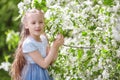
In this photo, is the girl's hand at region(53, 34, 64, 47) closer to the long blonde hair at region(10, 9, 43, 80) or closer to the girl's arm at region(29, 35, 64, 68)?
the girl's arm at region(29, 35, 64, 68)

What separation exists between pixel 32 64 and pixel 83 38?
74cm

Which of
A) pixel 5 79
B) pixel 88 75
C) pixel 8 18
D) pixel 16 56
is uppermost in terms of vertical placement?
pixel 16 56

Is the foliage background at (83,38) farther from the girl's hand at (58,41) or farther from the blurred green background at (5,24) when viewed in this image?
the blurred green background at (5,24)

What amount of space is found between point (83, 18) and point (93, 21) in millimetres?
175

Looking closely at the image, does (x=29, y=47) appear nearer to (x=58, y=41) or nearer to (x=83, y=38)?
(x=58, y=41)

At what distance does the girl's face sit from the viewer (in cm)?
607

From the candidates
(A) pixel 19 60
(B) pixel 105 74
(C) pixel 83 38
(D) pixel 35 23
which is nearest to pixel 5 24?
(C) pixel 83 38

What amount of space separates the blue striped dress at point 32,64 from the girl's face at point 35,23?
0.30 ft

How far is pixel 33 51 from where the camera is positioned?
606 centimetres

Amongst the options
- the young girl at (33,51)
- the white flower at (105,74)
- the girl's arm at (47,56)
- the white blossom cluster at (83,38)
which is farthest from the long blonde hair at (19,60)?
the white flower at (105,74)

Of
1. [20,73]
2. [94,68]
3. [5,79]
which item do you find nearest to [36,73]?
[20,73]

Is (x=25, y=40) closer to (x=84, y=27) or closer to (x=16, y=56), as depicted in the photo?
(x=16, y=56)

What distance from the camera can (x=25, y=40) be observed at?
616 centimetres

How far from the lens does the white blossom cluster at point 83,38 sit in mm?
6363
